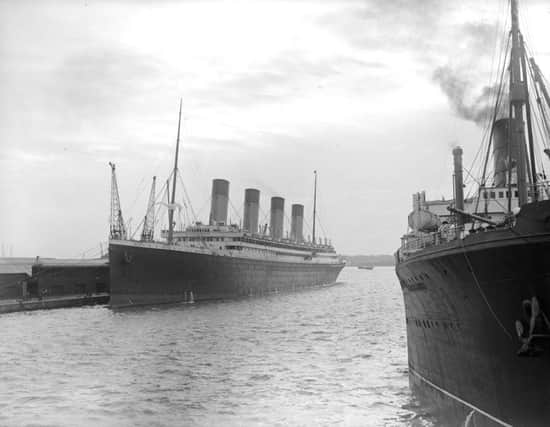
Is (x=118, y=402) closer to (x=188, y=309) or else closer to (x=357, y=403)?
(x=357, y=403)

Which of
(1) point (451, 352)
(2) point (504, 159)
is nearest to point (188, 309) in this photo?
(2) point (504, 159)

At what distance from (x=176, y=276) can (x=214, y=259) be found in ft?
17.7

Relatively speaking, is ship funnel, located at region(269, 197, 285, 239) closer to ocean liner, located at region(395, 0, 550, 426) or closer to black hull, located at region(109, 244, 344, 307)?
black hull, located at region(109, 244, 344, 307)

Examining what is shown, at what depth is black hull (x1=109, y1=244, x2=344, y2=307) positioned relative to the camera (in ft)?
128

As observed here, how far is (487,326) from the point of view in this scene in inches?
396

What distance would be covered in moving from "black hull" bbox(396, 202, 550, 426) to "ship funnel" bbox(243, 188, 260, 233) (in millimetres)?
57224

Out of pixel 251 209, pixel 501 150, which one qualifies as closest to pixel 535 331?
pixel 501 150

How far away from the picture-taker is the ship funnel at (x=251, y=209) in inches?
2758

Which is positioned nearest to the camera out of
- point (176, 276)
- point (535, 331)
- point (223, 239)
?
point (535, 331)

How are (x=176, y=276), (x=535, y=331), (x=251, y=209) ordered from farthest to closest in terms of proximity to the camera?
(x=251, y=209), (x=176, y=276), (x=535, y=331)

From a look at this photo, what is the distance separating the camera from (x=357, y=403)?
14.4 m

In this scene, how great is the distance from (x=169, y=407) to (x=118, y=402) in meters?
1.49

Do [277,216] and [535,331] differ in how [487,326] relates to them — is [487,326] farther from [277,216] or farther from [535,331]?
[277,216]

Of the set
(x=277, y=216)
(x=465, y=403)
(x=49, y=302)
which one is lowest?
(x=49, y=302)
